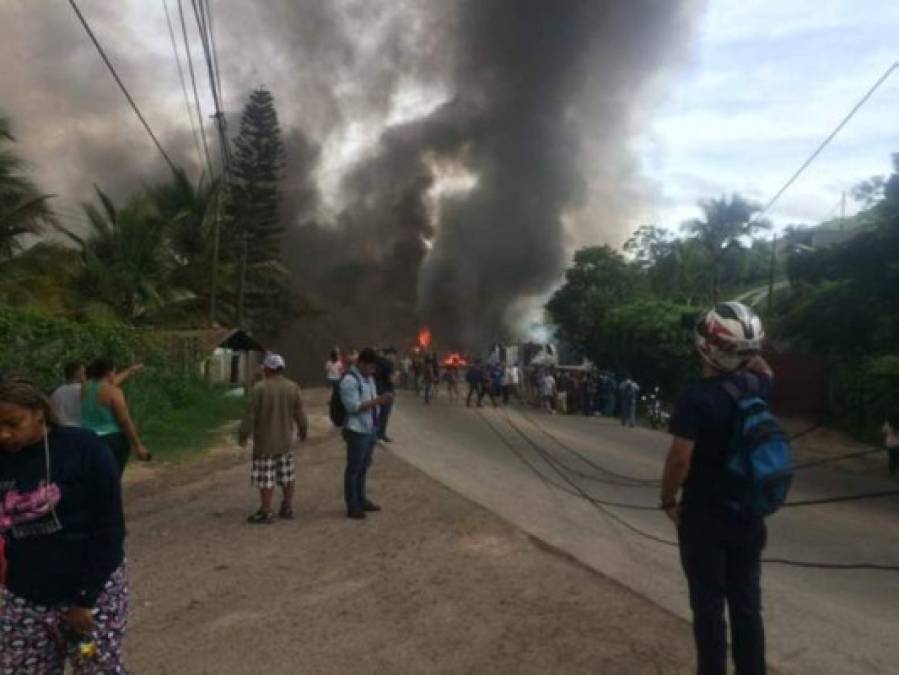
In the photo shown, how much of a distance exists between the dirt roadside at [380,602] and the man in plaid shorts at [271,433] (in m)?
0.30

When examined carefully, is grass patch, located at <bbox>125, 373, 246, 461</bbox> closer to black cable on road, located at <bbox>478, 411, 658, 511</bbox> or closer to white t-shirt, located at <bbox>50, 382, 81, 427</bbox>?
black cable on road, located at <bbox>478, 411, 658, 511</bbox>

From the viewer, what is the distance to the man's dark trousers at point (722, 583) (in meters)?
3.11

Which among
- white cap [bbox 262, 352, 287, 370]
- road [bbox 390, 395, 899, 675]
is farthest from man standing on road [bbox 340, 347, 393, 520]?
road [bbox 390, 395, 899, 675]

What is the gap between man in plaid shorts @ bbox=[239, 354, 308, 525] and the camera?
7.60m

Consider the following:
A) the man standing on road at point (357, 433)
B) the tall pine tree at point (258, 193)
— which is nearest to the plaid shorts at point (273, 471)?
the man standing on road at point (357, 433)

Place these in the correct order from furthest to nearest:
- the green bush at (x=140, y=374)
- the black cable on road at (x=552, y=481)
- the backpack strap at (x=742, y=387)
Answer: the green bush at (x=140, y=374), the black cable on road at (x=552, y=481), the backpack strap at (x=742, y=387)

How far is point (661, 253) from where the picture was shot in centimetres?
4694

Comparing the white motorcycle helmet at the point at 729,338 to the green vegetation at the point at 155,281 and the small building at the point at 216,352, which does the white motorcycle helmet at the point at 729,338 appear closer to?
the green vegetation at the point at 155,281

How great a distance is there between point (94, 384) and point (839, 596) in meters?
5.27

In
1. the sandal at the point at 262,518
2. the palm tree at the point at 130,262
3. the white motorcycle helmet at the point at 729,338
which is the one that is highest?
the palm tree at the point at 130,262

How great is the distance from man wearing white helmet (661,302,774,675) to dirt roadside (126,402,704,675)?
904 mm

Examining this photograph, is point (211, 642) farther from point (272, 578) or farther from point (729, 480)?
point (729, 480)

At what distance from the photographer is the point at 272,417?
7586mm

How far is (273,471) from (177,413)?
1079 cm
